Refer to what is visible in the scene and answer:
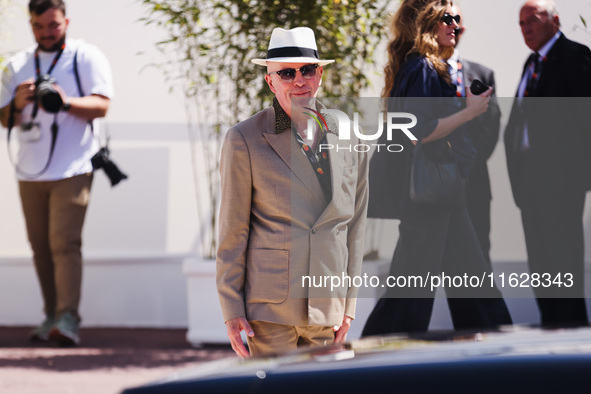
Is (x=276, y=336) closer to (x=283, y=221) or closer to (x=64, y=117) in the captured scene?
(x=283, y=221)

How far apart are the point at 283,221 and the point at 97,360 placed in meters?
3.19

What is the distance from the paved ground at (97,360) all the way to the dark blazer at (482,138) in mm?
1889

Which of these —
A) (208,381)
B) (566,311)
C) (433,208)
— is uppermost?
(208,381)

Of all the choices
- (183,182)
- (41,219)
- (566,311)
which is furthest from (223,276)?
(183,182)

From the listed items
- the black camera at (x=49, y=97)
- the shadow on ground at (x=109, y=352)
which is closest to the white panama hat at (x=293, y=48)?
the shadow on ground at (x=109, y=352)

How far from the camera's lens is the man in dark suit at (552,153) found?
442 cm

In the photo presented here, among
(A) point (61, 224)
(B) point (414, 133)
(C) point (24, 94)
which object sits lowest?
(A) point (61, 224)

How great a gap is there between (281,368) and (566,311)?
131 inches

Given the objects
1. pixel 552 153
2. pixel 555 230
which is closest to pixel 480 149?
pixel 552 153

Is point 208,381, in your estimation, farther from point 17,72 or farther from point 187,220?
point 187,220

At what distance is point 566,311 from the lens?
4371 millimetres

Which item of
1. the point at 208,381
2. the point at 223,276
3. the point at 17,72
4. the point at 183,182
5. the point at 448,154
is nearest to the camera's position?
the point at 208,381

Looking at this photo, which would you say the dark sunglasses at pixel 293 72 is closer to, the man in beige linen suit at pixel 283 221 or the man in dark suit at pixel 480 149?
the man in beige linen suit at pixel 283 221

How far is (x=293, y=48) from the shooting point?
3.01 meters
